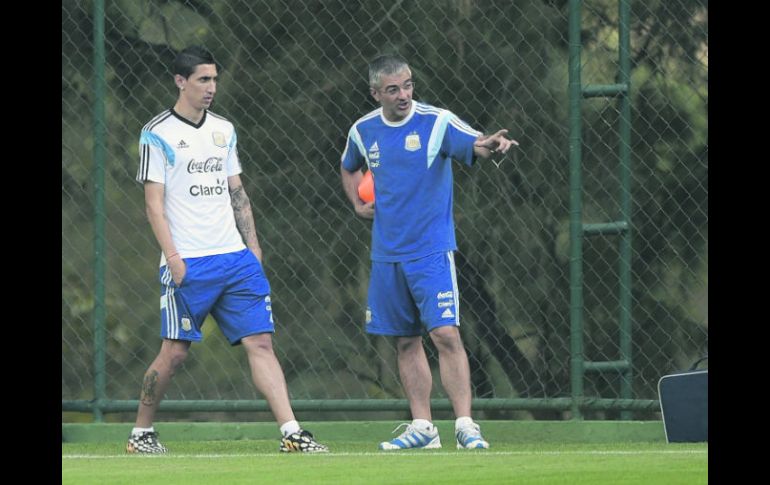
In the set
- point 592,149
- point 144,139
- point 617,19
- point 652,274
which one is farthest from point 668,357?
point 144,139

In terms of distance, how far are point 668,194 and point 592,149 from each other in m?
0.49

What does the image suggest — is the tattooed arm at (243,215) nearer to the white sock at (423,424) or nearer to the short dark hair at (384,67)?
the short dark hair at (384,67)

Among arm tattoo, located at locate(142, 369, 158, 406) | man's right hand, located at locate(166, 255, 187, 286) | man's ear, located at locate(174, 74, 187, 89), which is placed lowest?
arm tattoo, located at locate(142, 369, 158, 406)

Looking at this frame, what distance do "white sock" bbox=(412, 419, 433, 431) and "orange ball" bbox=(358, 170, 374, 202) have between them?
110cm

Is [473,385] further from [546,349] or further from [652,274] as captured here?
[652,274]

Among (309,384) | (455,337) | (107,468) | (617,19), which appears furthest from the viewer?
(309,384)

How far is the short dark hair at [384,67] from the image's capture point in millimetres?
8914

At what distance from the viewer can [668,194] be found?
10094mm

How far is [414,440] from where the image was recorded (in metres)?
9.05

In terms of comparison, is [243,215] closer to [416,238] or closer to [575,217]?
[416,238]

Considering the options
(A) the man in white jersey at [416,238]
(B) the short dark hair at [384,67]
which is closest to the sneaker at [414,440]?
(A) the man in white jersey at [416,238]

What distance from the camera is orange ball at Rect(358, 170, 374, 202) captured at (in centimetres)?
934

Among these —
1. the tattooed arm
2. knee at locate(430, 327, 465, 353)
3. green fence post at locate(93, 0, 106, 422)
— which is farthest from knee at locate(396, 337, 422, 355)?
green fence post at locate(93, 0, 106, 422)

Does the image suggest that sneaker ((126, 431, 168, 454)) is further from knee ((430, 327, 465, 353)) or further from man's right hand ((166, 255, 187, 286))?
knee ((430, 327, 465, 353))
